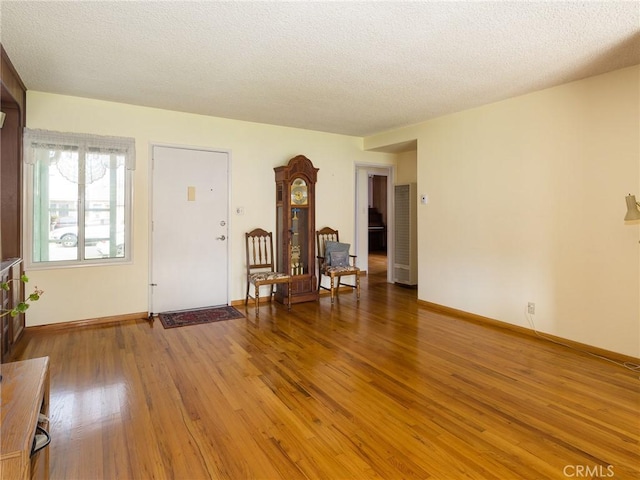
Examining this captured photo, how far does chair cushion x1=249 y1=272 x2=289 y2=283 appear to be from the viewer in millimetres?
4591

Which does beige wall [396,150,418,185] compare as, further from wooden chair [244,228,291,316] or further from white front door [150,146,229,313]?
white front door [150,146,229,313]

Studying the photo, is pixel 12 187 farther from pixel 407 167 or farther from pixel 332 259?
pixel 407 167

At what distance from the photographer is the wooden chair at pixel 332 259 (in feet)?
17.0

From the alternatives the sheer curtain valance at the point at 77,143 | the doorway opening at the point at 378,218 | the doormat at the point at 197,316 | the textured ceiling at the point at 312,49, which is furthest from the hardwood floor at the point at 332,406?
the doorway opening at the point at 378,218

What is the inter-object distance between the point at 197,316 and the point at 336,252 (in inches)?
82.4

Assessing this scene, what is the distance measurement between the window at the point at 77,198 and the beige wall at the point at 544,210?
3817mm

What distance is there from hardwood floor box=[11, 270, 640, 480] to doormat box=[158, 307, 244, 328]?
31 centimetres

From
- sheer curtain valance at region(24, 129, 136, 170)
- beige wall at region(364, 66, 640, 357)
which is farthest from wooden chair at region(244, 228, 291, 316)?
beige wall at region(364, 66, 640, 357)

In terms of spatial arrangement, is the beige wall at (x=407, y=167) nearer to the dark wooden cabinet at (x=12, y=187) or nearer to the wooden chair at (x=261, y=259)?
the wooden chair at (x=261, y=259)

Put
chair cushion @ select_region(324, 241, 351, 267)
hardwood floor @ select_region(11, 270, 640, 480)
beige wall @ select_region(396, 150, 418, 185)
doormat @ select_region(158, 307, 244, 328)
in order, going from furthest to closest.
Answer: beige wall @ select_region(396, 150, 418, 185) < chair cushion @ select_region(324, 241, 351, 267) < doormat @ select_region(158, 307, 244, 328) < hardwood floor @ select_region(11, 270, 640, 480)

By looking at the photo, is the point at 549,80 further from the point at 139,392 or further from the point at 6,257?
the point at 6,257

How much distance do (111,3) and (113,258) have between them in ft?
9.25

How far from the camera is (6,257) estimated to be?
11.1 feet

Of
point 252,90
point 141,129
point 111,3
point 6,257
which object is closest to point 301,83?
point 252,90
